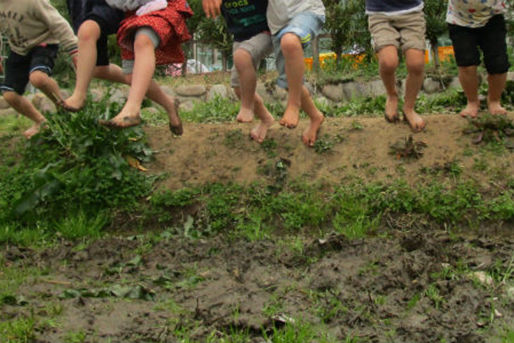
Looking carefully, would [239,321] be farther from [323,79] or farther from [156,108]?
[323,79]

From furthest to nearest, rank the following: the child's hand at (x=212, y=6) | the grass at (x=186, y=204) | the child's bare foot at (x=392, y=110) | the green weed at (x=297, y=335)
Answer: the child's bare foot at (x=392, y=110), the child's hand at (x=212, y=6), the grass at (x=186, y=204), the green weed at (x=297, y=335)

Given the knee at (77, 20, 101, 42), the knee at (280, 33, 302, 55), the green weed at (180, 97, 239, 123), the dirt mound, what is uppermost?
the knee at (77, 20, 101, 42)

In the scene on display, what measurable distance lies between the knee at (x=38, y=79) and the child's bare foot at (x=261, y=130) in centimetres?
189

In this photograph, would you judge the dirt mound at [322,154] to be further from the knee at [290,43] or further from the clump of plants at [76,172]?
the knee at [290,43]

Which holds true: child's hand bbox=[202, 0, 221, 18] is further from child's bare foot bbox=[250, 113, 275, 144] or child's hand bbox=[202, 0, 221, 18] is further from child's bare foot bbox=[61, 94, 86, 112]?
child's bare foot bbox=[250, 113, 275, 144]

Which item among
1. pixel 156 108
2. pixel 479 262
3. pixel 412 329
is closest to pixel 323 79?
pixel 156 108

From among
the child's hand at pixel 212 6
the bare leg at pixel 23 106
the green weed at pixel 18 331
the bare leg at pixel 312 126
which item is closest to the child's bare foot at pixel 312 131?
the bare leg at pixel 312 126

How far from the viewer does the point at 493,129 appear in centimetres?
456

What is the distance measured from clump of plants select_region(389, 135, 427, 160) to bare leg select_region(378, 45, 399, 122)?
0.34 meters

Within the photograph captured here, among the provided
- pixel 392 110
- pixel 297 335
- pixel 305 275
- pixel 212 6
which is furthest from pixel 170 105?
pixel 297 335

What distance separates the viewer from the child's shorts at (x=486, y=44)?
4.68 m

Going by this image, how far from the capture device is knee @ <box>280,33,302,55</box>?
417 centimetres

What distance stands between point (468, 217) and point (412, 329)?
6.16 feet

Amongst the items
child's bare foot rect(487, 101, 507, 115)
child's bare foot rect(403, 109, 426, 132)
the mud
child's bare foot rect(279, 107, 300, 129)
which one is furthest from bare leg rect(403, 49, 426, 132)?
the mud
